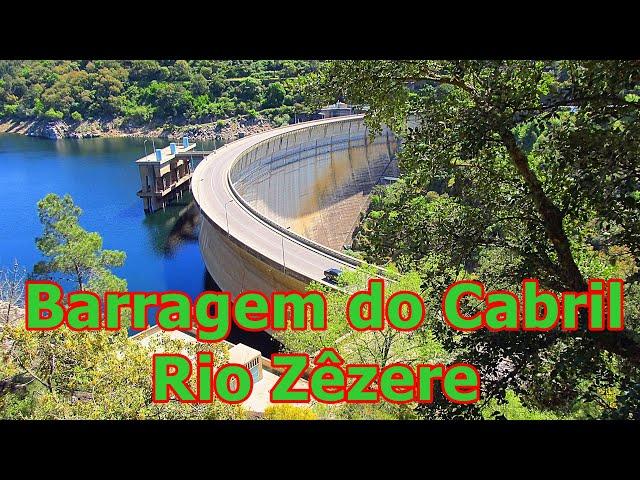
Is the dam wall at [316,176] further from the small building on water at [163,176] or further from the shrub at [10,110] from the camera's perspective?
the shrub at [10,110]

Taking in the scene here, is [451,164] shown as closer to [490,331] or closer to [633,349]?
[490,331]

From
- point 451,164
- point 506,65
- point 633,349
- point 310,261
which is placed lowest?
point 310,261

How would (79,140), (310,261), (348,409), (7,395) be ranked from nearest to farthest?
A: (348,409) < (7,395) < (310,261) < (79,140)

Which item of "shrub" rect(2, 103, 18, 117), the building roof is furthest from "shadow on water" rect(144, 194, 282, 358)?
"shrub" rect(2, 103, 18, 117)

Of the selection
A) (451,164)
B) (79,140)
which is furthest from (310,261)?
(79,140)

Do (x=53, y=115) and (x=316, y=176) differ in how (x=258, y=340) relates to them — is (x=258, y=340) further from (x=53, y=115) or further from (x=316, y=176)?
(x=53, y=115)

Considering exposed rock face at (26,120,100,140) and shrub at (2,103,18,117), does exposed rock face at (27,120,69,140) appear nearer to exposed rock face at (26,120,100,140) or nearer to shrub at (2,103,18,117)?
exposed rock face at (26,120,100,140)
